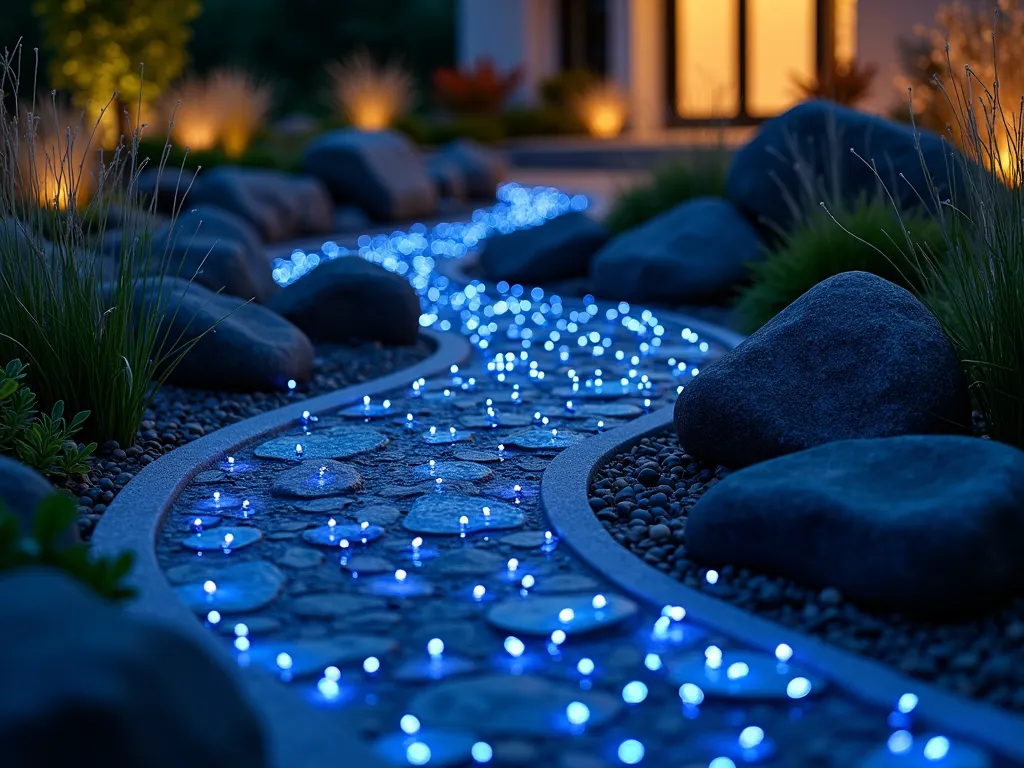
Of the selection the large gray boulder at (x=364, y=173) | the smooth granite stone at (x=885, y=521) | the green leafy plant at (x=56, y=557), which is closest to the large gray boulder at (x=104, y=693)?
the green leafy plant at (x=56, y=557)

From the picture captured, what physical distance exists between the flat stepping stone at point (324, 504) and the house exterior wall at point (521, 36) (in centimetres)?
1532

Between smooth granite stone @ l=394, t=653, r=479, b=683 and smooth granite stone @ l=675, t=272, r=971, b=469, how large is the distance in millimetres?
1237

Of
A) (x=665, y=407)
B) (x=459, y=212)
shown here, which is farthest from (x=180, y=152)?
(x=665, y=407)

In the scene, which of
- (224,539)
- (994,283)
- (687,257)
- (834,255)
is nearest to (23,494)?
(224,539)

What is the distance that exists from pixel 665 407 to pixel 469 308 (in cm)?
243

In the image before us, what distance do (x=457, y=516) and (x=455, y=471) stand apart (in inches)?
16.2

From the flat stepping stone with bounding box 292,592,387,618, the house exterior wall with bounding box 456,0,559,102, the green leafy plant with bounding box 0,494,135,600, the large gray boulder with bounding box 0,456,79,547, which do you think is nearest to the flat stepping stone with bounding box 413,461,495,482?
the flat stepping stone with bounding box 292,592,387,618

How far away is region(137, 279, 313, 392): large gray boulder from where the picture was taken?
13.6 feet

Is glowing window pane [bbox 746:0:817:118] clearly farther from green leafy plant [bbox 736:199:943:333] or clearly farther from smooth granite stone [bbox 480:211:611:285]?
green leafy plant [bbox 736:199:943:333]

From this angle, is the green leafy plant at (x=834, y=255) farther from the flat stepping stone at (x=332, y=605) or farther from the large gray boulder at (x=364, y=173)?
the large gray boulder at (x=364, y=173)

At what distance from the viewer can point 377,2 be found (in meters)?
25.2

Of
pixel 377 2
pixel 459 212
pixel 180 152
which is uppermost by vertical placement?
pixel 377 2

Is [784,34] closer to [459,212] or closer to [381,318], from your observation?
[459,212]

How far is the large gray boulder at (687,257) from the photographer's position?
602cm
